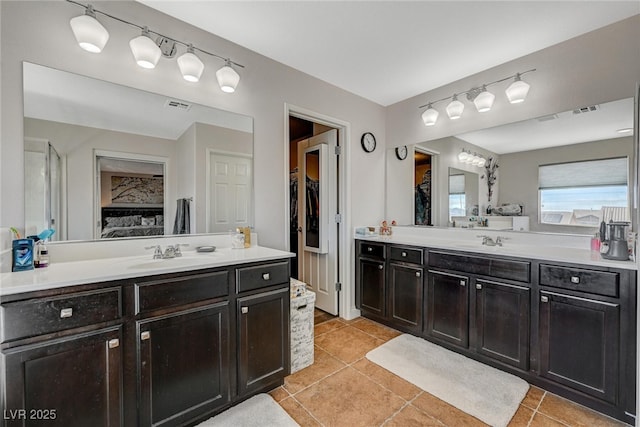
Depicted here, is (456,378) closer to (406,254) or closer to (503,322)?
(503,322)

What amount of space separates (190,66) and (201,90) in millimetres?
240

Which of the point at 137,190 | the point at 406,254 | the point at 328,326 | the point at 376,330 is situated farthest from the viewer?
the point at 328,326

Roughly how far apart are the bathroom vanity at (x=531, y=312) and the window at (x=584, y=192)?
0.32 meters

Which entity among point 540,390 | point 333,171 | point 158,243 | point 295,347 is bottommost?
point 540,390

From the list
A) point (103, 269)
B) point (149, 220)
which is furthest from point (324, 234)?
point (103, 269)

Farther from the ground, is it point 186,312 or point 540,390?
point 186,312

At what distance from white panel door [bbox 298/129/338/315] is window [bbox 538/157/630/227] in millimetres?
1930

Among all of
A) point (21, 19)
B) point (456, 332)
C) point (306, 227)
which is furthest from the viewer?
point (306, 227)

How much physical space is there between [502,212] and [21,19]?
143 inches

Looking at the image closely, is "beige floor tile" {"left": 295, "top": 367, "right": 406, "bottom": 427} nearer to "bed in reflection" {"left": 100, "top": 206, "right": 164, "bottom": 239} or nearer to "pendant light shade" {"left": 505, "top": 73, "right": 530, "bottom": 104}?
"bed in reflection" {"left": 100, "top": 206, "right": 164, "bottom": 239}

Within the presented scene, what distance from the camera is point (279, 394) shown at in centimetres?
189

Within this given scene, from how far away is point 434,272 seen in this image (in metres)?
2.51

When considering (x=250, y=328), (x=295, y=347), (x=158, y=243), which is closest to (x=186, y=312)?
(x=250, y=328)

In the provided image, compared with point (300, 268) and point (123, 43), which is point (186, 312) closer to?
point (123, 43)
